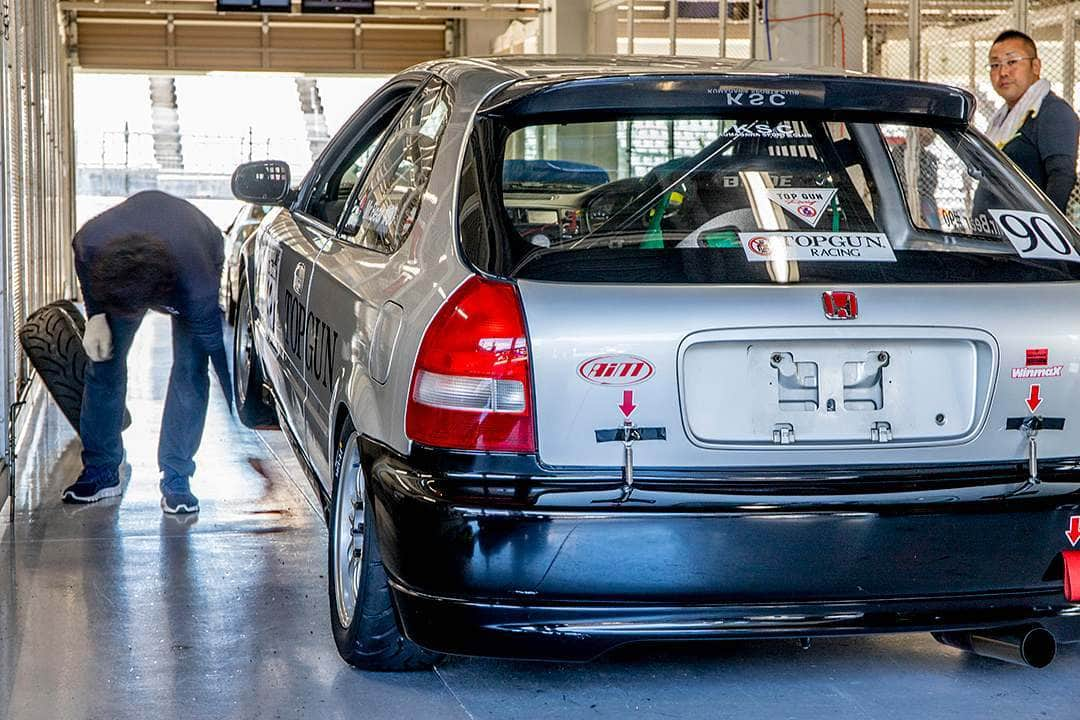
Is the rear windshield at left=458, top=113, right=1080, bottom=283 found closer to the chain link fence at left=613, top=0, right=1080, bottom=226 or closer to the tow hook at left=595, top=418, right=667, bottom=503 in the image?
the tow hook at left=595, top=418, right=667, bottom=503

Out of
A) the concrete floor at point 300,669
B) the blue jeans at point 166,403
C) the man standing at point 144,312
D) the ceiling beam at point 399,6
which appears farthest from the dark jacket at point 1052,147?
the ceiling beam at point 399,6

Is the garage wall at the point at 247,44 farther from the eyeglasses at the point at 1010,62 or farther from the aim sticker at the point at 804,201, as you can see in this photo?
the aim sticker at the point at 804,201

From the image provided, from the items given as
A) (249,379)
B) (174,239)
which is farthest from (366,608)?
(249,379)

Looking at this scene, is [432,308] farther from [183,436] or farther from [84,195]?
[84,195]

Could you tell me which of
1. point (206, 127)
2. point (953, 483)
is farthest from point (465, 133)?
point (206, 127)

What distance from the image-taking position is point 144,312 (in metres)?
5.87

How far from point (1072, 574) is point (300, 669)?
1908mm

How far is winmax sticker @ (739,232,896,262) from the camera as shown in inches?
126

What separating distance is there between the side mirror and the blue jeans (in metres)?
0.60

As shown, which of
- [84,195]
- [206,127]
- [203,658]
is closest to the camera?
[203,658]

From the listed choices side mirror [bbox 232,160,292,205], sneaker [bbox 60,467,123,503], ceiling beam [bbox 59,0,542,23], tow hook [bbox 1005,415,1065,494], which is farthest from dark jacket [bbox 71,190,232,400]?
ceiling beam [bbox 59,0,542,23]

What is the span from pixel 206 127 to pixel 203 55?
2444cm

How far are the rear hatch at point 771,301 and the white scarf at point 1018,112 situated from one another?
117 inches

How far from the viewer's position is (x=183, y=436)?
589cm
